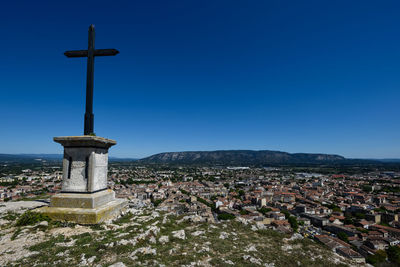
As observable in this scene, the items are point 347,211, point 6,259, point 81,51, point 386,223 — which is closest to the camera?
point 6,259

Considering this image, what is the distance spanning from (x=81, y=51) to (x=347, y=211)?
6440 centimetres

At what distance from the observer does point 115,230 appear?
15.0 feet

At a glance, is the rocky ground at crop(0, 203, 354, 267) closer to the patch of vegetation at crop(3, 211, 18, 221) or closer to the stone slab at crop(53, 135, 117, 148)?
the patch of vegetation at crop(3, 211, 18, 221)

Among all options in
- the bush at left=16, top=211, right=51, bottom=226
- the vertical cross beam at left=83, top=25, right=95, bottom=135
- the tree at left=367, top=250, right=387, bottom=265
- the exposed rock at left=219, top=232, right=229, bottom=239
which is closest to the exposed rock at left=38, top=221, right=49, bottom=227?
the bush at left=16, top=211, right=51, bottom=226

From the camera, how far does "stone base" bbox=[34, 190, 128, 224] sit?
Result: 4.74 m

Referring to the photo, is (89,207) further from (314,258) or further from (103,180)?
(314,258)

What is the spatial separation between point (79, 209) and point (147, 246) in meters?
2.24

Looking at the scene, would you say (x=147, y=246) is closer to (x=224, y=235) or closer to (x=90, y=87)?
(x=224, y=235)

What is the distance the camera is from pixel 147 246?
12.6ft

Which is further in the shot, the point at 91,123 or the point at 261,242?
the point at 91,123

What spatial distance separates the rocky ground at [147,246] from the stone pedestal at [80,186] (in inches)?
10.9

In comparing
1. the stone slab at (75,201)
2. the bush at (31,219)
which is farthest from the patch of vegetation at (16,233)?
the stone slab at (75,201)

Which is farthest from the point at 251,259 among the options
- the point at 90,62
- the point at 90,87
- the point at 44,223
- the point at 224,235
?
the point at 90,62

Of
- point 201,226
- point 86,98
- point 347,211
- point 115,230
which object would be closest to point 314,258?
point 201,226
